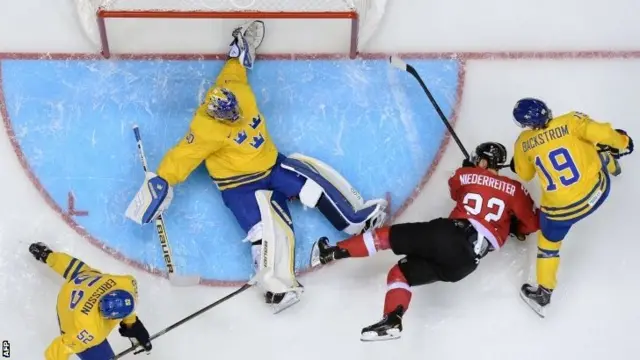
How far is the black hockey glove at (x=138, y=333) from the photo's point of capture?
16.2 ft

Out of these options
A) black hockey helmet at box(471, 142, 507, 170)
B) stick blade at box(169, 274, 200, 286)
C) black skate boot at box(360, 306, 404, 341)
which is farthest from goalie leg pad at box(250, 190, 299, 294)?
black hockey helmet at box(471, 142, 507, 170)

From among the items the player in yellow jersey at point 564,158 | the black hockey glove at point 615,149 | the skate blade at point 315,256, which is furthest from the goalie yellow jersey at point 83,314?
the black hockey glove at point 615,149

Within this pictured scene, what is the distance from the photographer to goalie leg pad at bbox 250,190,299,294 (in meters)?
5.03

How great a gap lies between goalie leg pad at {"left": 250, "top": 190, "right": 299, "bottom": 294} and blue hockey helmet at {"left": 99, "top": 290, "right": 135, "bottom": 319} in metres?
0.71

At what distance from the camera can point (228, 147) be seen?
504cm

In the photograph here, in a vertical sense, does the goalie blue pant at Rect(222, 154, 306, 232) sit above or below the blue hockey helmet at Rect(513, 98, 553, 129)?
below

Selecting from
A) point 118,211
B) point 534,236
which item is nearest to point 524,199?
point 534,236

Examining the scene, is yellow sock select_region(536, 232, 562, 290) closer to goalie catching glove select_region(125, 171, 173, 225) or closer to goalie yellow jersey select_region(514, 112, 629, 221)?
goalie yellow jersey select_region(514, 112, 629, 221)

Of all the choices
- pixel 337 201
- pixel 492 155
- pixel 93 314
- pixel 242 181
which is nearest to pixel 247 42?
pixel 242 181

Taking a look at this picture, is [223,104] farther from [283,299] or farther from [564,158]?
[564,158]

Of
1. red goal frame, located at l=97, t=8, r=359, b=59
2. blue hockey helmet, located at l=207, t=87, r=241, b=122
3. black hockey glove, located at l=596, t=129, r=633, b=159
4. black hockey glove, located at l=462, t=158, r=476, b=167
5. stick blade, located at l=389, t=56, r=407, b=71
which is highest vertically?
red goal frame, located at l=97, t=8, r=359, b=59

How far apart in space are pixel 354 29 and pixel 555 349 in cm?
196

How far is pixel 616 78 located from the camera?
547 centimetres

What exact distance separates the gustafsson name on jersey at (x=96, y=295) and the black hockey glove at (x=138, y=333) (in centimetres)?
27
